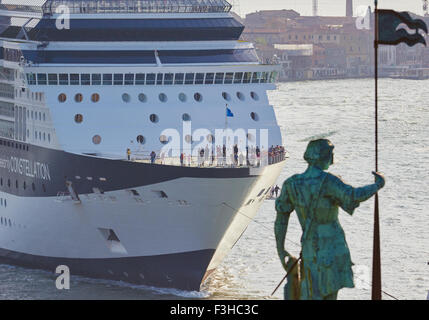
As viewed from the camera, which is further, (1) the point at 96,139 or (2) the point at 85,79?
(2) the point at 85,79

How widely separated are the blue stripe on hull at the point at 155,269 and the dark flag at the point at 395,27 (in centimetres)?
1398

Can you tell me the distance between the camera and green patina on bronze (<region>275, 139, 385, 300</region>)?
820cm

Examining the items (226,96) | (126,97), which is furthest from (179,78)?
(126,97)

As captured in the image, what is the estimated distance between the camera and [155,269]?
22.6 m

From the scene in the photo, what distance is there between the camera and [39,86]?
22812mm

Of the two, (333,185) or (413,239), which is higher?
(333,185)

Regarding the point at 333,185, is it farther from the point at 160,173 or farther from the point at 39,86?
the point at 39,86

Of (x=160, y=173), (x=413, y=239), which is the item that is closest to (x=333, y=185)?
(x=160, y=173)

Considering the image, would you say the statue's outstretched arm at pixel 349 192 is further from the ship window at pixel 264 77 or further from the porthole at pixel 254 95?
the ship window at pixel 264 77

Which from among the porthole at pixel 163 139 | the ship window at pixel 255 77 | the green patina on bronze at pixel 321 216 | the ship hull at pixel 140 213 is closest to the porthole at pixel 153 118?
the porthole at pixel 163 139

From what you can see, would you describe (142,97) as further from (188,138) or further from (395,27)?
(395,27)

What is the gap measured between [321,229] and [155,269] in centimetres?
1447

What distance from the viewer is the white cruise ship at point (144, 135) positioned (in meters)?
22.0
